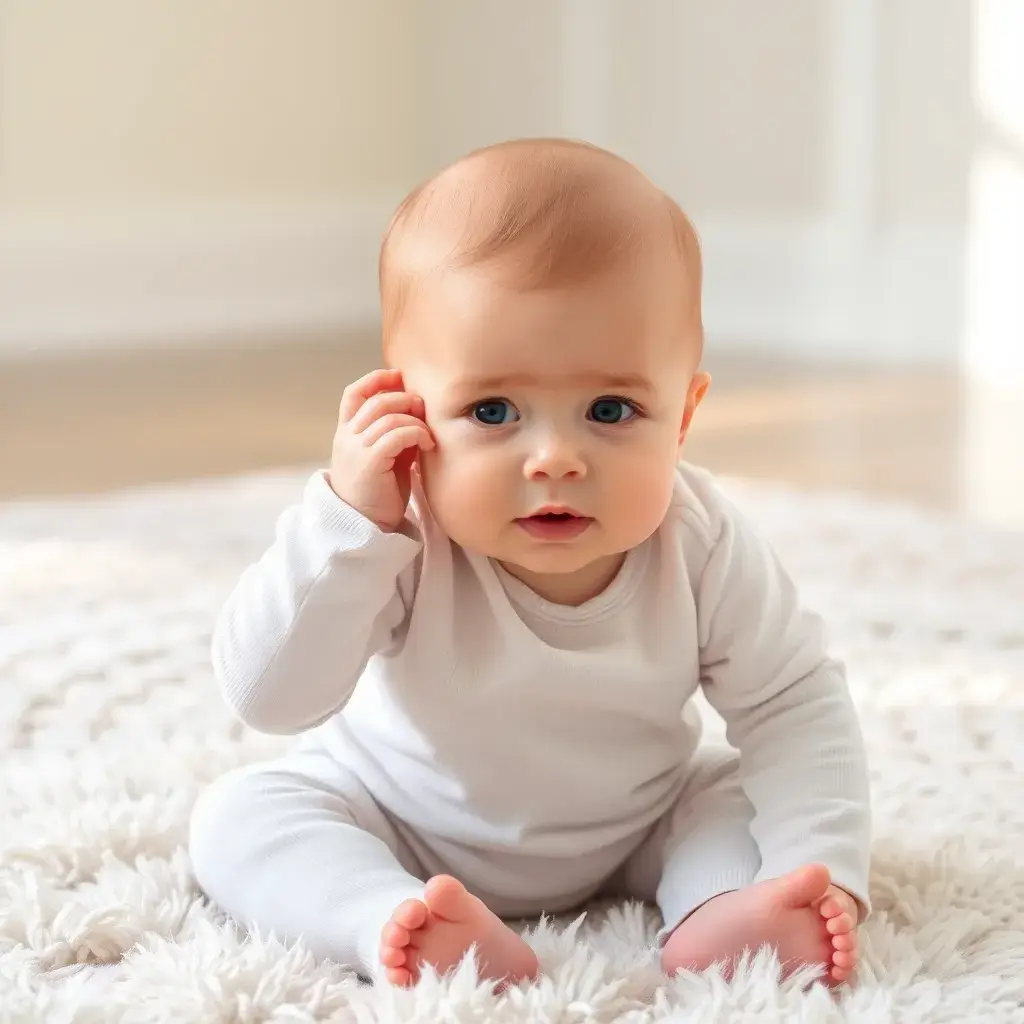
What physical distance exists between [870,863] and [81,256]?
297 centimetres

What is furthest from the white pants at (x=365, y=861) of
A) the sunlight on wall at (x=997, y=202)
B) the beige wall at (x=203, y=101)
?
the beige wall at (x=203, y=101)

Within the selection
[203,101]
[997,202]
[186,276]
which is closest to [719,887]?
[997,202]

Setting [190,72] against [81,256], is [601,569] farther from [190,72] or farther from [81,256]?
[190,72]

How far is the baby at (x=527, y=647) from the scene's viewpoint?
832 mm

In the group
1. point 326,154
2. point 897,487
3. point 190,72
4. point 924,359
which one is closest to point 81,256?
point 190,72

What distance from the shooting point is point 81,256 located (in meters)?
3.60

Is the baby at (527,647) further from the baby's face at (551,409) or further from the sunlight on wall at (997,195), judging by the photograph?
the sunlight on wall at (997,195)

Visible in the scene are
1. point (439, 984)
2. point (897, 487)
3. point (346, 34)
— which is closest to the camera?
point (439, 984)

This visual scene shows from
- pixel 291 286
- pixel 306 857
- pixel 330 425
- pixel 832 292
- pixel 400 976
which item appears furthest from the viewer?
pixel 291 286

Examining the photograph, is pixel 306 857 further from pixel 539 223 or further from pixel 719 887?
pixel 539 223

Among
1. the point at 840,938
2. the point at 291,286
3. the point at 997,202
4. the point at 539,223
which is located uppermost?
the point at 539,223

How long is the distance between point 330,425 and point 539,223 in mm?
1823

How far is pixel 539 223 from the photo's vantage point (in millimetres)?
826

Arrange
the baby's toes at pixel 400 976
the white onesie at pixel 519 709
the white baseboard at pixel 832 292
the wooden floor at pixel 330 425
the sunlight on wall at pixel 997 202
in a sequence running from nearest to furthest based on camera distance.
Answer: the baby's toes at pixel 400 976
the white onesie at pixel 519 709
the wooden floor at pixel 330 425
the sunlight on wall at pixel 997 202
the white baseboard at pixel 832 292
